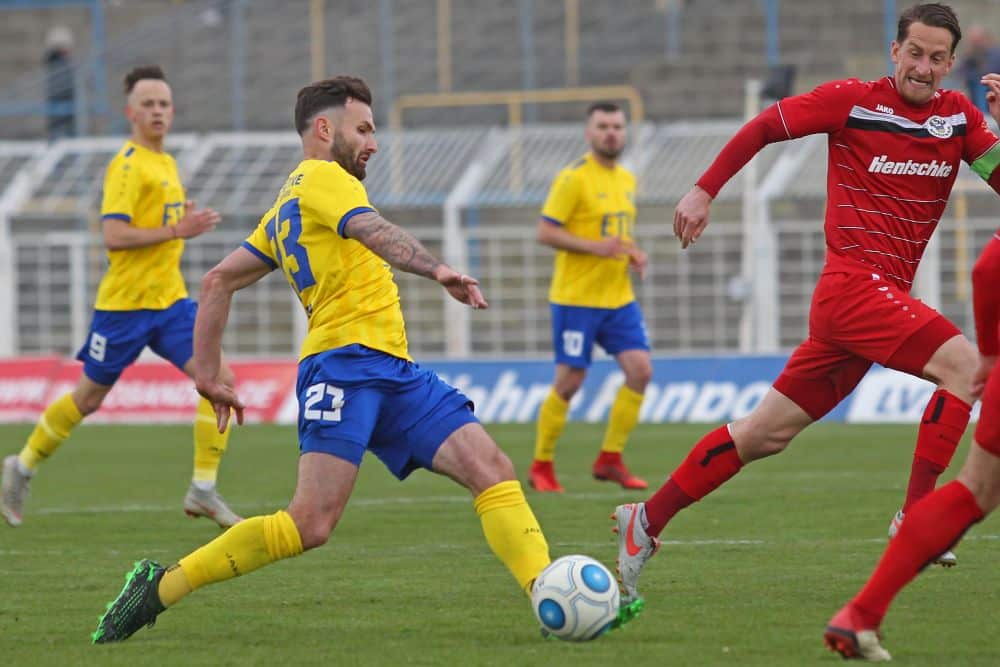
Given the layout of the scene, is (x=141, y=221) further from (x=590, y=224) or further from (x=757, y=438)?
(x=757, y=438)

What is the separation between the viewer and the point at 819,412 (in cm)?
789

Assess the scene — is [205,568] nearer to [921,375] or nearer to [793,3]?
[921,375]

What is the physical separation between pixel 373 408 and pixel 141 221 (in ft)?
16.8

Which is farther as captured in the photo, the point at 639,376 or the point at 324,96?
the point at 639,376

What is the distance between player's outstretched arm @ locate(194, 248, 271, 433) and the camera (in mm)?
7164

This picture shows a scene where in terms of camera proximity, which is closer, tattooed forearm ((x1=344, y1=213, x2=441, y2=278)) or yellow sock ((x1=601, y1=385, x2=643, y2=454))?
tattooed forearm ((x1=344, y1=213, x2=441, y2=278))

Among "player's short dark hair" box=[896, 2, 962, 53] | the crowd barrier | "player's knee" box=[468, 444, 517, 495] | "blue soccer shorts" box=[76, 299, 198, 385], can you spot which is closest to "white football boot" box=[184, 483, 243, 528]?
"blue soccer shorts" box=[76, 299, 198, 385]

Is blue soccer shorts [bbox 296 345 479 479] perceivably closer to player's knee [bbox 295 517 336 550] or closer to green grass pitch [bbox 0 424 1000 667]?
player's knee [bbox 295 517 336 550]

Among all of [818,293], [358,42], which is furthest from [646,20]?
[818,293]

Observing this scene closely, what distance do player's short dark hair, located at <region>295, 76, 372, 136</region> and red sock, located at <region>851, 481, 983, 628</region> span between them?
8.94 ft

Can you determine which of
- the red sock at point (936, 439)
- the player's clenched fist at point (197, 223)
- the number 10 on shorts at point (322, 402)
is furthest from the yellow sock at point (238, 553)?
the player's clenched fist at point (197, 223)

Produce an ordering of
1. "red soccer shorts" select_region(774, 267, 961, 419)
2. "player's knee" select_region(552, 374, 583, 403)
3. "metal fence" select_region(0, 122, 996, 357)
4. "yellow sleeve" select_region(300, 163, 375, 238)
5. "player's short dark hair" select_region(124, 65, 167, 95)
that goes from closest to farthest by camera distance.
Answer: "yellow sleeve" select_region(300, 163, 375, 238)
"red soccer shorts" select_region(774, 267, 961, 419)
"player's short dark hair" select_region(124, 65, 167, 95)
"player's knee" select_region(552, 374, 583, 403)
"metal fence" select_region(0, 122, 996, 357)

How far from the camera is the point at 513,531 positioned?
6867 millimetres

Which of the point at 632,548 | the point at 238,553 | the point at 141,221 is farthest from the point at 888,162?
the point at 141,221
